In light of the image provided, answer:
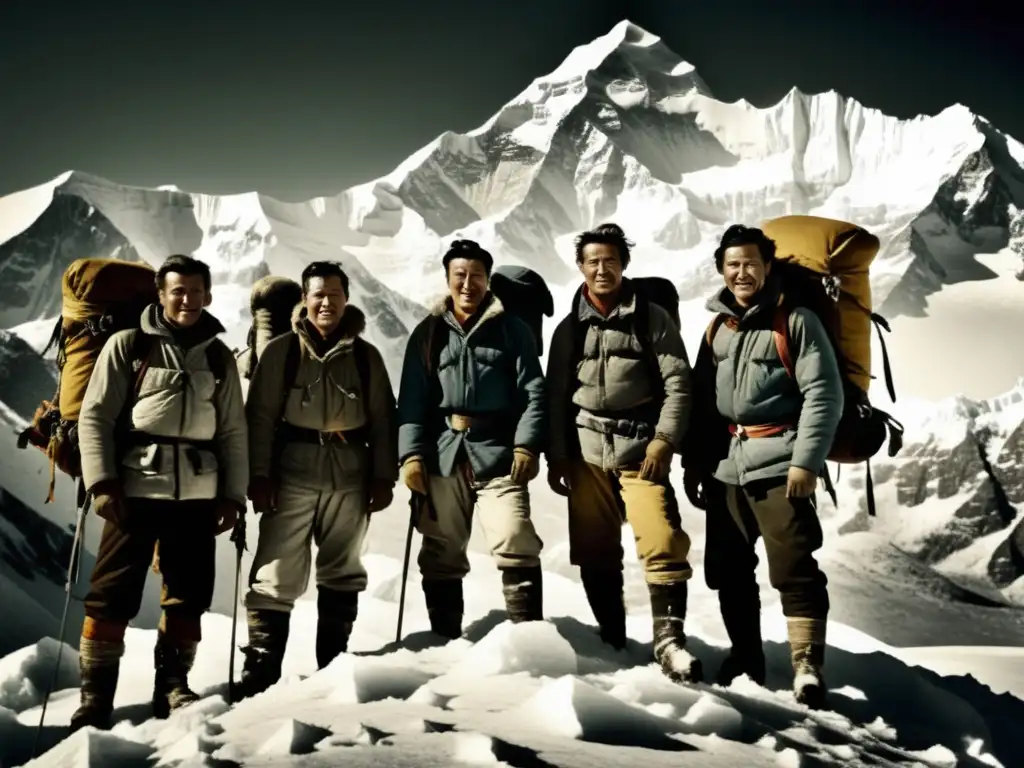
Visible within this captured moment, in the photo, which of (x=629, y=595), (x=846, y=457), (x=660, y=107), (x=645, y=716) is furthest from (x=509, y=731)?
(x=660, y=107)

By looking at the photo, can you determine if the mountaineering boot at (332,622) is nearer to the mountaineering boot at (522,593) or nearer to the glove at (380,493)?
the glove at (380,493)

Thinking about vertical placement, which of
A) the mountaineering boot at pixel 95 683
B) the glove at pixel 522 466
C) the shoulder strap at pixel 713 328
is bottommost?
the mountaineering boot at pixel 95 683

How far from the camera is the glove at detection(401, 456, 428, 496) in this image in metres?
5.38

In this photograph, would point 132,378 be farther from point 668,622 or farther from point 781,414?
point 781,414

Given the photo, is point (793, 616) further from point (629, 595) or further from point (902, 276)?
point (902, 276)

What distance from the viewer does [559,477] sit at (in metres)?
5.73

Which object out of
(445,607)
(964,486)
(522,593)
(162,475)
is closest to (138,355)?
(162,475)

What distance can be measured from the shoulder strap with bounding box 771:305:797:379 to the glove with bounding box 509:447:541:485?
162 centimetres

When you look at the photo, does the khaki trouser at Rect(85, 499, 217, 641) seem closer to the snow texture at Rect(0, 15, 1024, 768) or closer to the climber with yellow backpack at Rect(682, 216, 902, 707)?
the snow texture at Rect(0, 15, 1024, 768)

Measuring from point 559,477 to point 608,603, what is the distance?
2.93 ft

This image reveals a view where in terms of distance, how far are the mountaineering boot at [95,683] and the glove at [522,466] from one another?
8.10 ft

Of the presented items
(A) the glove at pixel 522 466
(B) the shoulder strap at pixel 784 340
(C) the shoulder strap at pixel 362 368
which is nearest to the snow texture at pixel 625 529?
(A) the glove at pixel 522 466

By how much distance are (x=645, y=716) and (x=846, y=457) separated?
2417 millimetres

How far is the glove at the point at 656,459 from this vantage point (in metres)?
5.29
